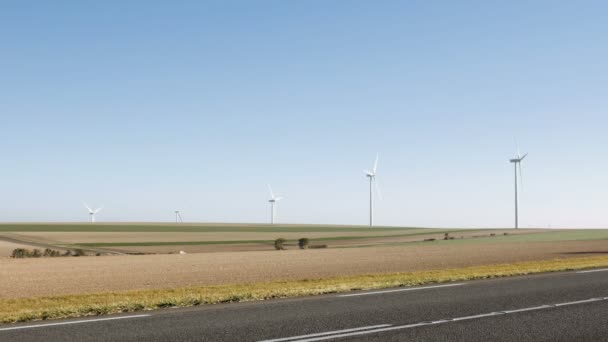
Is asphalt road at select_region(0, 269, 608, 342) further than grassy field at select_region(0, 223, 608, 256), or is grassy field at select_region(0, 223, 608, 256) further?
grassy field at select_region(0, 223, 608, 256)

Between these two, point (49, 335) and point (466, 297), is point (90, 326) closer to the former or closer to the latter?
point (49, 335)

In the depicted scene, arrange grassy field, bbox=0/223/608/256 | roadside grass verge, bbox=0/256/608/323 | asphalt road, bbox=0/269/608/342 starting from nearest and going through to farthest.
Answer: asphalt road, bbox=0/269/608/342
roadside grass verge, bbox=0/256/608/323
grassy field, bbox=0/223/608/256

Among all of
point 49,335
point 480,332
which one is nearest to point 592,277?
point 480,332

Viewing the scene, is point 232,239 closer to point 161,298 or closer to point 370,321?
point 161,298

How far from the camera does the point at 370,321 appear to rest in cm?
1120

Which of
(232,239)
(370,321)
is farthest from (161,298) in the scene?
(232,239)

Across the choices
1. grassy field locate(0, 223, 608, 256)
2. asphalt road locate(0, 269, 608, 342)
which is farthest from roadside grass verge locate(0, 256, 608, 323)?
grassy field locate(0, 223, 608, 256)

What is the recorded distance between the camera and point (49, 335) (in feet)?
32.8

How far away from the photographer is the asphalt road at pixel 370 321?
986 cm

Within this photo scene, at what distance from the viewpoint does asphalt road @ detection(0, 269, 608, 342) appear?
9859 mm

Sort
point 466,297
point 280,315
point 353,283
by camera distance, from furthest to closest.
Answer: point 353,283, point 466,297, point 280,315

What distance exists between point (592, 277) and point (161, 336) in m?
14.9

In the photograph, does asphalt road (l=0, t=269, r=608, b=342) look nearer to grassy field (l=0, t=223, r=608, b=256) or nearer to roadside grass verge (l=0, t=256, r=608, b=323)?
roadside grass verge (l=0, t=256, r=608, b=323)

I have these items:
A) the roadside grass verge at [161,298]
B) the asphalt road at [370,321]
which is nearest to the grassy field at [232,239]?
the roadside grass verge at [161,298]
